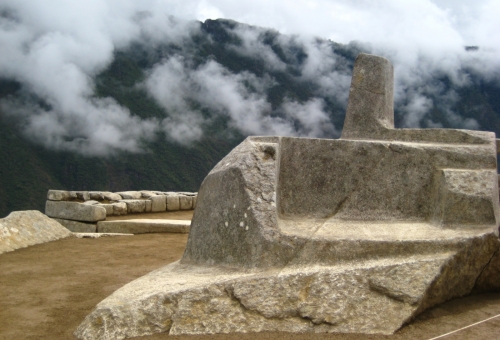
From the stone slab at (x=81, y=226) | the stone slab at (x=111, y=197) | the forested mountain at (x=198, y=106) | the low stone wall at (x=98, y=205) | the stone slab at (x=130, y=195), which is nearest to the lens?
the stone slab at (x=81, y=226)

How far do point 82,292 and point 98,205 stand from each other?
6.12 m

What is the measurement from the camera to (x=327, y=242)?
3523 millimetres

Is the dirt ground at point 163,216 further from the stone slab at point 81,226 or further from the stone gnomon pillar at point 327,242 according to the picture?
the stone gnomon pillar at point 327,242

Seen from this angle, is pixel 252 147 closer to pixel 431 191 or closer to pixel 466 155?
pixel 431 191

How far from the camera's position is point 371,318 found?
314 cm

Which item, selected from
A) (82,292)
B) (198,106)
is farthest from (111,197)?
(198,106)

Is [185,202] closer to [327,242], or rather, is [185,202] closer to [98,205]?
[98,205]

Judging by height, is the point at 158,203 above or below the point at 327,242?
below

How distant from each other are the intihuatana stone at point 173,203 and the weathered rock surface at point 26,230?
439 cm

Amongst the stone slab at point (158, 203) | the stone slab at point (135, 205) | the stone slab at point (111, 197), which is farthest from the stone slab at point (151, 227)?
the stone slab at point (158, 203)

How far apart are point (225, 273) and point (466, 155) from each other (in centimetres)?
228

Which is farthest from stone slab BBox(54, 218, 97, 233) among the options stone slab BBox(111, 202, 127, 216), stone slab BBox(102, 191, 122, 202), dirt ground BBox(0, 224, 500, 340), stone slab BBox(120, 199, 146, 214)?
dirt ground BBox(0, 224, 500, 340)

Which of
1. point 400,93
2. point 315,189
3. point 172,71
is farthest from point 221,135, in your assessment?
point 315,189

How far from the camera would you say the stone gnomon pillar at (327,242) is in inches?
125
